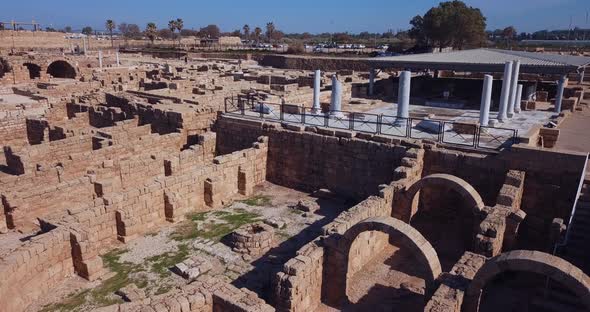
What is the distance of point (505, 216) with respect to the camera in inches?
450

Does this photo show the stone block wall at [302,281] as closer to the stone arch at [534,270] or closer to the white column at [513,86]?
the stone arch at [534,270]

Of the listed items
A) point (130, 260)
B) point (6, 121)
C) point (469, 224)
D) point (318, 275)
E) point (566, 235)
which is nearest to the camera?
point (318, 275)

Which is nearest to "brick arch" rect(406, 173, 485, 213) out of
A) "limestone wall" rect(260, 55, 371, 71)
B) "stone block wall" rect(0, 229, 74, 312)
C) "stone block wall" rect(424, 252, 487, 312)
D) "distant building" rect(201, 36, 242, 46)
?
"stone block wall" rect(424, 252, 487, 312)

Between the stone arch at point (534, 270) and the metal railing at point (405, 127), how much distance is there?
7.02 metres

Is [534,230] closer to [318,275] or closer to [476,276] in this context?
[476,276]

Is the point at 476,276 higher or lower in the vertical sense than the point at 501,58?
lower

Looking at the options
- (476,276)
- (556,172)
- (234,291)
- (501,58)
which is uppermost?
(501,58)

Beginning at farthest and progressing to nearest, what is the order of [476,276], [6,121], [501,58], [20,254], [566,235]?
1. [501,58]
2. [6,121]
3. [566,235]
4. [20,254]
5. [476,276]

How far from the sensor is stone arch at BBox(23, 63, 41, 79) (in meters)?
41.2

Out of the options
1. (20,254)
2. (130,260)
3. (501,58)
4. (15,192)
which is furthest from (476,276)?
(501,58)

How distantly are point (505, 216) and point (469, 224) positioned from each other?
2840mm

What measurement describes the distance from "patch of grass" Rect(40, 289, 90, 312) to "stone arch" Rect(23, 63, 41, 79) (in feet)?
122

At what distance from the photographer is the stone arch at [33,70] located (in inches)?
1622

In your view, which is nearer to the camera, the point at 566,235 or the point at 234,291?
the point at 234,291
